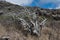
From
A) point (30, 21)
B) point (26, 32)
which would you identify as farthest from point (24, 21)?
point (26, 32)

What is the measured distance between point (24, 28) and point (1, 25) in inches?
60.5

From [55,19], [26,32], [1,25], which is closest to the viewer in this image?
[26,32]

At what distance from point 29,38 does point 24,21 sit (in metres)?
2.08

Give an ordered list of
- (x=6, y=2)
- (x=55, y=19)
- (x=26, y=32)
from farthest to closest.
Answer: (x=6, y=2)
(x=55, y=19)
(x=26, y=32)

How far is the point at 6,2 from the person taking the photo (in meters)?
17.7

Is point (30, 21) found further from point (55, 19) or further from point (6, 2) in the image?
point (6, 2)

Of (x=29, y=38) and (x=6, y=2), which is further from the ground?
(x=6, y=2)

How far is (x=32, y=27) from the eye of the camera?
10.6 m

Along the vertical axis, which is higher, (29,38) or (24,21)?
(24,21)

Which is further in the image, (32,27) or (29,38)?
(32,27)

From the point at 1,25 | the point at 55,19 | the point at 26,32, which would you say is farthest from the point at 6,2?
the point at 26,32

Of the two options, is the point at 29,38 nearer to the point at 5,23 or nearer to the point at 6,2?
the point at 5,23

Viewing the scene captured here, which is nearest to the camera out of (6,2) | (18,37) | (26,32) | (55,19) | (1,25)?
(18,37)

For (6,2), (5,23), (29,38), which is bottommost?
(29,38)
